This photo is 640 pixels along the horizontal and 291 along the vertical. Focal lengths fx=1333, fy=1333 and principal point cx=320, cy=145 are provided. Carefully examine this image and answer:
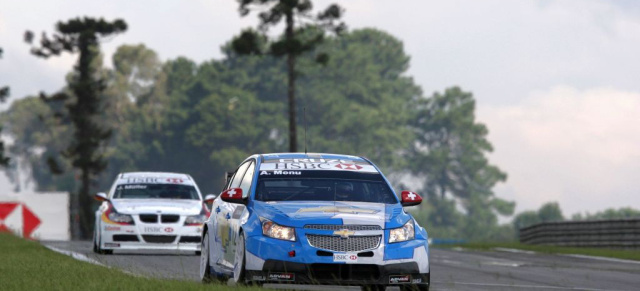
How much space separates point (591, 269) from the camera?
2253 cm

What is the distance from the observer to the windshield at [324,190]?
1383cm

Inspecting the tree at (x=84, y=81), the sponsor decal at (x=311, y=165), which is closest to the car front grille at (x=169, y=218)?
the sponsor decal at (x=311, y=165)

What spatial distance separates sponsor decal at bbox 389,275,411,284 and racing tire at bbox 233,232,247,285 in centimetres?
145

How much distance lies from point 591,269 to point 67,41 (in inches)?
2172

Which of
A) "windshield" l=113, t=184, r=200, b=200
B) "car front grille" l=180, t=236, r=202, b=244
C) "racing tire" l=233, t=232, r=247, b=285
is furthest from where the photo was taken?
"windshield" l=113, t=184, r=200, b=200

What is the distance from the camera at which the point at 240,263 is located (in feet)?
43.4

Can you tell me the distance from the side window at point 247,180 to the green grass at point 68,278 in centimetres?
114

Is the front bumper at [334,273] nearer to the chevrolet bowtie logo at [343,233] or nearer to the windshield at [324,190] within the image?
the chevrolet bowtie logo at [343,233]

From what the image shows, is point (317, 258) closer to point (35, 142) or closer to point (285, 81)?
point (285, 81)

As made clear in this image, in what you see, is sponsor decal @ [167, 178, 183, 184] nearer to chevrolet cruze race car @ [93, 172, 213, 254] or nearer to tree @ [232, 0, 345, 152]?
chevrolet cruze race car @ [93, 172, 213, 254]

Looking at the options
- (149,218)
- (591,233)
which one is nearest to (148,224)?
(149,218)

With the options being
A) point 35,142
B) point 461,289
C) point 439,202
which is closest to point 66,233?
point 461,289

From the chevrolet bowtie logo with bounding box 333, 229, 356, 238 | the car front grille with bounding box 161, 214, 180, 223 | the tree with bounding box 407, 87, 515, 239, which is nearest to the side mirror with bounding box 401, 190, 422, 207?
the chevrolet bowtie logo with bounding box 333, 229, 356, 238

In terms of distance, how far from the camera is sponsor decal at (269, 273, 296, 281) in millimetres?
12719
